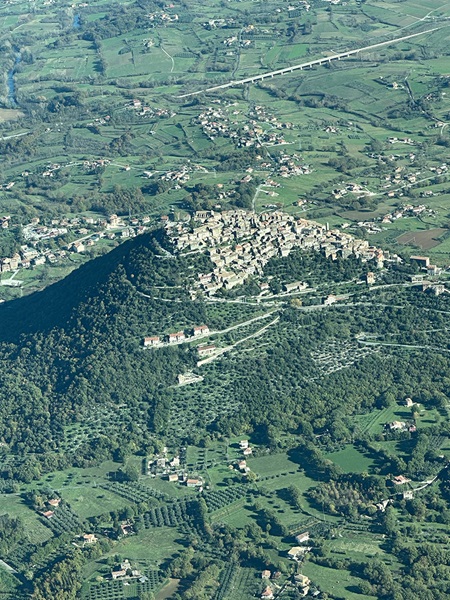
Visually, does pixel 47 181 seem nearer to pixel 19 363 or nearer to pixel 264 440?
pixel 19 363

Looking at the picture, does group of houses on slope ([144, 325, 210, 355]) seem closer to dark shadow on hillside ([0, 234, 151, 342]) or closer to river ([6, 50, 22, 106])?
dark shadow on hillside ([0, 234, 151, 342])

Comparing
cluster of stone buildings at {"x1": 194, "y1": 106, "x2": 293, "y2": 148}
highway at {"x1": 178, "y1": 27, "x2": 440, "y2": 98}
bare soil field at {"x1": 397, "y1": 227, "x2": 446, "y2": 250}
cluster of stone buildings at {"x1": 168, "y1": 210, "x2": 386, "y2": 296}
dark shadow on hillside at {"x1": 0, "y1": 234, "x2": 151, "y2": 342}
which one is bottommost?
highway at {"x1": 178, "y1": 27, "x2": 440, "y2": 98}

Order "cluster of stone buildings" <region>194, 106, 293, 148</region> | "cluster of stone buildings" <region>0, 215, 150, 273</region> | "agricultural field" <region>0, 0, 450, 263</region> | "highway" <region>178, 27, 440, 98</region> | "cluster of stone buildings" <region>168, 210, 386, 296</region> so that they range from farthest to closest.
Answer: "highway" <region>178, 27, 440, 98</region> → "cluster of stone buildings" <region>194, 106, 293, 148</region> → "agricultural field" <region>0, 0, 450, 263</region> → "cluster of stone buildings" <region>0, 215, 150, 273</region> → "cluster of stone buildings" <region>168, 210, 386, 296</region>

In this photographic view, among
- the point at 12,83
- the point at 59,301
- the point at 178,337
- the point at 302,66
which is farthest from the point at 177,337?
the point at 12,83

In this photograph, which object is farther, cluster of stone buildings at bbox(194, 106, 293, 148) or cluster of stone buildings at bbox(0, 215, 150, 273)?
cluster of stone buildings at bbox(194, 106, 293, 148)

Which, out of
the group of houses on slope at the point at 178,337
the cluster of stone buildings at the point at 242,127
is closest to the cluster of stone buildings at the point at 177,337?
the group of houses on slope at the point at 178,337

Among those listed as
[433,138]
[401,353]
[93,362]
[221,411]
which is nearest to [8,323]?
[93,362]

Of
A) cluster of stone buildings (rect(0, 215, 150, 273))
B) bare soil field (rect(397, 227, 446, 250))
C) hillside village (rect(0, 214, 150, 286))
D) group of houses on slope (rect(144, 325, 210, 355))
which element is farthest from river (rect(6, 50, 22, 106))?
Answer: group of houses on slope (rect(144, 325, 210, 355))
